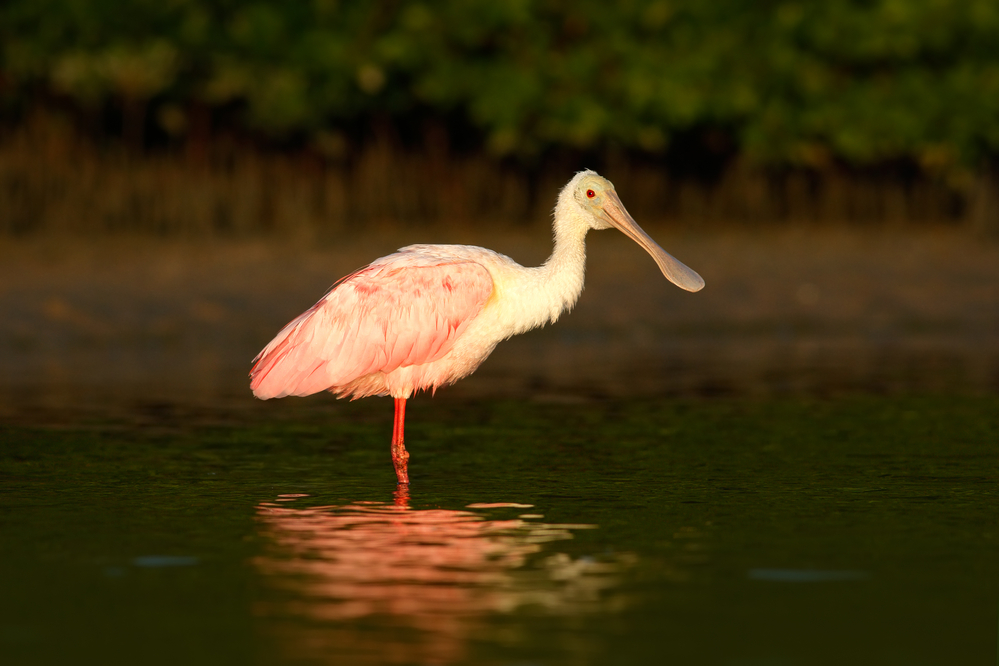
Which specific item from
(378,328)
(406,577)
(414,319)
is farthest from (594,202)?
(406,577)

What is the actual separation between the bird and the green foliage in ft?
41.6

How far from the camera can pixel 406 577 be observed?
6.47 metres

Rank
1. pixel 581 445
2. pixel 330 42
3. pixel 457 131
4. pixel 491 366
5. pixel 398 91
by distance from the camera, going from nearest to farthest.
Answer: pixel 581 445, pixel 491 366, pixel 330 42, pixel 398 91, pixel 457 131

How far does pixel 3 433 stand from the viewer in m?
10.4

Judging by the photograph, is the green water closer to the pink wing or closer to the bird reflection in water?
the bird reflection in water

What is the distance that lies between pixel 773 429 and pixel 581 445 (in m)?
1.27

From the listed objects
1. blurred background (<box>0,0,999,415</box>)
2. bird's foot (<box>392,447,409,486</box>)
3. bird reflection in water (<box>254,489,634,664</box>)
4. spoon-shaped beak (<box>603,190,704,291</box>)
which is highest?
blurred background (<box>0,0,999,415</box>)

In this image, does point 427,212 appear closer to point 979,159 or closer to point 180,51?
point 180,51

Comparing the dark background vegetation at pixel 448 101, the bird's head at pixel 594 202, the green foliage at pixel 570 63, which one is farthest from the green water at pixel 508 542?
the green foliage at pixel 570 63

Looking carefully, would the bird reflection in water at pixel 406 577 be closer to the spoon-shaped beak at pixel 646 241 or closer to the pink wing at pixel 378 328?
the pink wing at pixel 378 328

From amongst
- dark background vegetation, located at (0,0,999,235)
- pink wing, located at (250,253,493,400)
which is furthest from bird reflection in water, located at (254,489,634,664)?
dark background vegetation, located at (0,0,999,235)

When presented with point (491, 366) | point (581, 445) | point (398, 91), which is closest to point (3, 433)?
point (581, 445)

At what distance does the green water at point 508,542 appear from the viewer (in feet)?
18.3

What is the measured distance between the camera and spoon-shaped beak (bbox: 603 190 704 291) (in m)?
10.1
